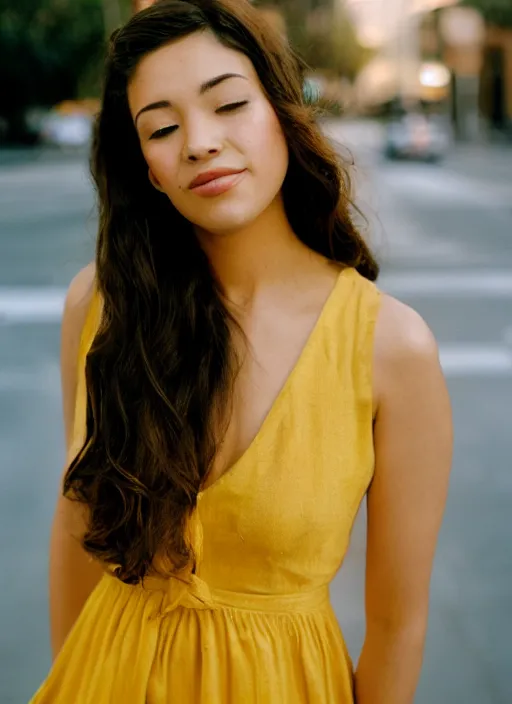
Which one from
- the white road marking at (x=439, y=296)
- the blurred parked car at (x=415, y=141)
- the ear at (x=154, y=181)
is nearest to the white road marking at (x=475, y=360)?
the white road marking at (x=439, y=296)

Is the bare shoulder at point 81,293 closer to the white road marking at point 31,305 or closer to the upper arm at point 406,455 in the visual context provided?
the upper arm at point 406,455

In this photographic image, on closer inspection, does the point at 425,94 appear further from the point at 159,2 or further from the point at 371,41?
the point at 159,2

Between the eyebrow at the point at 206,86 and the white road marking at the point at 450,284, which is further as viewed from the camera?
the white road marking at the point at 450,284

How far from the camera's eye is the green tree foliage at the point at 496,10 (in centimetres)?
3147

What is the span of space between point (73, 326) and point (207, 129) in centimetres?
43

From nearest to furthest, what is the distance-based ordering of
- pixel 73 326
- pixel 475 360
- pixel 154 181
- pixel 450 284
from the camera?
pixel 154 181 < pixel 73 326 < pixel 475 360 < pixel 450 284

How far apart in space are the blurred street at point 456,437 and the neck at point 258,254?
0.38 metres

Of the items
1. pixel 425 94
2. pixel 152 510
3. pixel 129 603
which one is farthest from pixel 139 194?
pixel 425 94

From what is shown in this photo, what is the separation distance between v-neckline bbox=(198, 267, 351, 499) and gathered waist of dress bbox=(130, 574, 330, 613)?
0.13 metres

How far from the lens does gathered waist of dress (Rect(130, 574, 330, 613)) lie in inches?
48.6

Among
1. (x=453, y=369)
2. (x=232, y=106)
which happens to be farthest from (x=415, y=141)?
(x=232, y=106)

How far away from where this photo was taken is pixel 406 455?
1220mm

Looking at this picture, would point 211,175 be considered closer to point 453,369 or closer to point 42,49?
point 453,369

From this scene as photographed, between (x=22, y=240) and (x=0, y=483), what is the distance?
8191 mm
